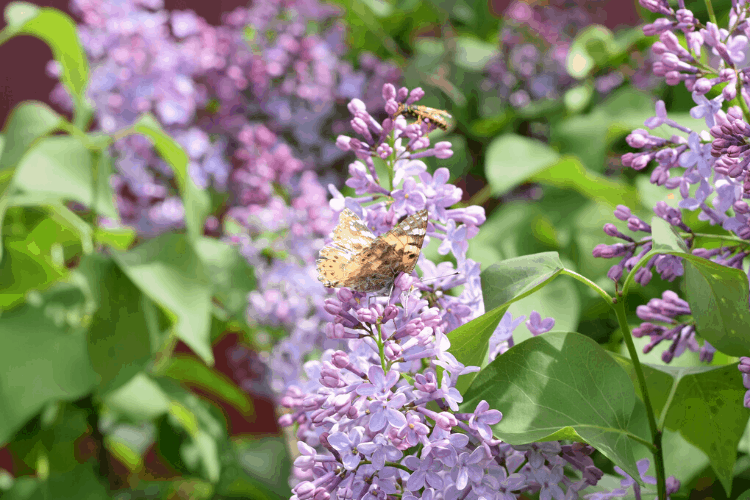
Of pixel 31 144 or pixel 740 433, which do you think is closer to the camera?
pixel 740 433

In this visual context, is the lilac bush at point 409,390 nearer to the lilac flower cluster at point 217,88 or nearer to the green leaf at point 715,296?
the green leaf at point 715,296

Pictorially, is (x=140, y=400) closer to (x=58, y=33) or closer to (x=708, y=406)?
(x=58, y=33)

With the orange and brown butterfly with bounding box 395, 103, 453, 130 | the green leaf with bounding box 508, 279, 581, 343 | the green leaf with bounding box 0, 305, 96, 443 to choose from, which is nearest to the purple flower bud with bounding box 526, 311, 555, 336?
the orange and brown butterfly with bounding box 395, 103, 453, 130

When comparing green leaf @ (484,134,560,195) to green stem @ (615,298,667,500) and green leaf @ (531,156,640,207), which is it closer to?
green leaf @ (531,156,640,207)

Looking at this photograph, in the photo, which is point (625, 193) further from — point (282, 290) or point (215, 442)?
point (215, 442)

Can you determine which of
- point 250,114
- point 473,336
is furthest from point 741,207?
point 250,114

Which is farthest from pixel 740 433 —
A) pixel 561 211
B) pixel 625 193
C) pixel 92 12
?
pixel 92 12
